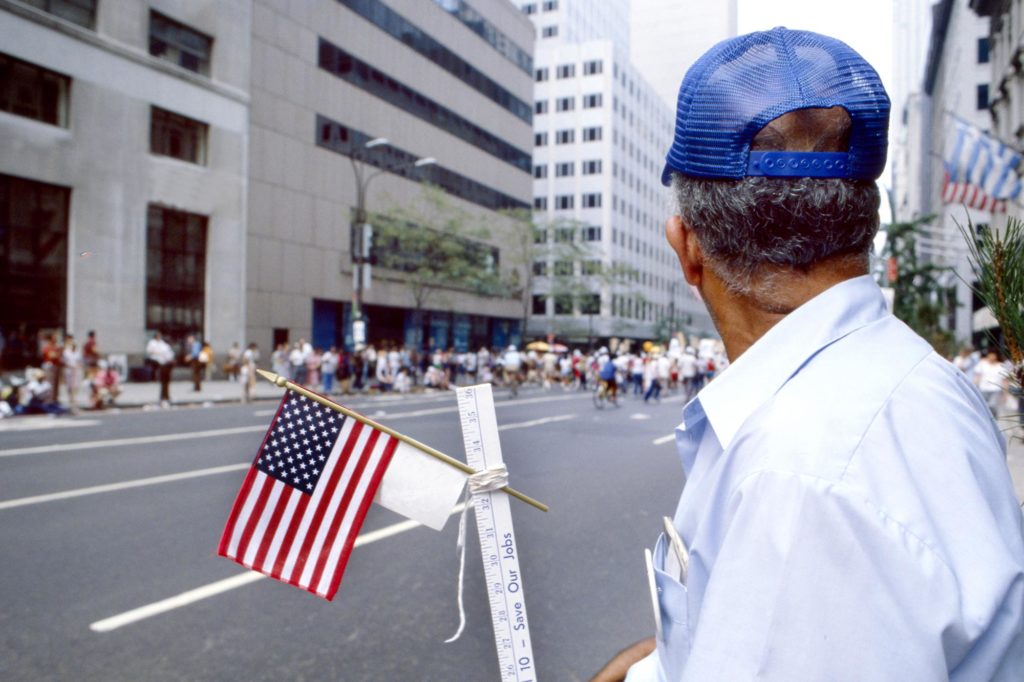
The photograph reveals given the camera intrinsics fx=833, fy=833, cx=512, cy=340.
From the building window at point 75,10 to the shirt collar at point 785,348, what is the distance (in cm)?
2609

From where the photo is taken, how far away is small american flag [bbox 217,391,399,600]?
1.78 metres

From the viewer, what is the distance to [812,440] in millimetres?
906

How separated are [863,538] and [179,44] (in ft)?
99.6

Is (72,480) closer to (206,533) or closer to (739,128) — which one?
(206,533)

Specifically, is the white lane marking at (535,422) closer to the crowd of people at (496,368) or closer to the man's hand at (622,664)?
the crowd of people at (496,368)

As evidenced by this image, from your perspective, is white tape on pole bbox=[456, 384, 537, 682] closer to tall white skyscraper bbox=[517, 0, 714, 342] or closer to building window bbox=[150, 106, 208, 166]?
building window bbox=[150, 106, 208, 166]

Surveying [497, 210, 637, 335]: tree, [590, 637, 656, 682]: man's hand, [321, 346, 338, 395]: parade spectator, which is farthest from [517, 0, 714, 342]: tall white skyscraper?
[590, 637, 656, 682]: man's hand

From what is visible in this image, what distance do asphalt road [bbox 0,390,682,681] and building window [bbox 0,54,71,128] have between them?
14265 millimetres

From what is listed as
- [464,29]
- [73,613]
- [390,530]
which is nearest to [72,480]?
[390,530]

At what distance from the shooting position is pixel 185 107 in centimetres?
2761

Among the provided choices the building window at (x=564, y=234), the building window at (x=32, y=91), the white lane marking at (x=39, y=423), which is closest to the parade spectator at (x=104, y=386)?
the white lane marking at (x=39, y=423)

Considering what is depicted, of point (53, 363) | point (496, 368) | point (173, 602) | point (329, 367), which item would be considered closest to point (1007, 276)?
point (173, 602)

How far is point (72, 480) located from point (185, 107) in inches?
865

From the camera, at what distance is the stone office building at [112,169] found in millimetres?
21594
